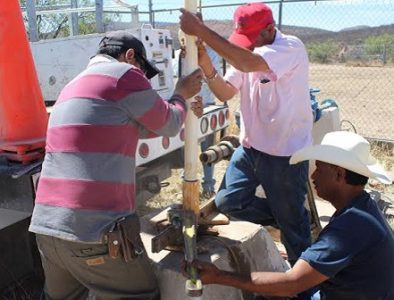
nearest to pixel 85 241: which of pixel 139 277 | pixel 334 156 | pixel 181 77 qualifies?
pixel 139 277

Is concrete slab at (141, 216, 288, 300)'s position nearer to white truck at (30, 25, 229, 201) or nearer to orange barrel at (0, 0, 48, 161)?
orange barrel at (0, 0, 48, 161)

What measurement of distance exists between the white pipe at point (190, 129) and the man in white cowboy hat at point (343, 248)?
1.96 ft

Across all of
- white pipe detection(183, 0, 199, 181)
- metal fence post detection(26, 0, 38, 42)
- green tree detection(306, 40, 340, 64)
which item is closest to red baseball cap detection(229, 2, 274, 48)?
white pipe detection(183, 0, 199, 181)

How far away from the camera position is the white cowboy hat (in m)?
2.15

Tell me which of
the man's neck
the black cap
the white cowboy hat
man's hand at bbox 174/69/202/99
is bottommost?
the man's neck

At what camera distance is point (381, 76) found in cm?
2434

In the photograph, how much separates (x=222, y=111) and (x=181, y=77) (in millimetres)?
2595

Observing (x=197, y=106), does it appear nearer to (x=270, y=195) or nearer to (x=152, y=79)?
(x=270, y=195)

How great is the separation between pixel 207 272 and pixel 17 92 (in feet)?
5.60

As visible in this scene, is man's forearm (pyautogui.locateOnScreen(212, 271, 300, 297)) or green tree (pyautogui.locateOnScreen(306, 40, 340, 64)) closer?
man's forearm (pyautogui.locateOnScreen(212, 271, 300, 297))

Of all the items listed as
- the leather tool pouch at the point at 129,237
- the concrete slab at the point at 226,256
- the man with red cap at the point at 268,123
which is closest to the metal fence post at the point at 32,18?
the man with red cap at the point at 268,123

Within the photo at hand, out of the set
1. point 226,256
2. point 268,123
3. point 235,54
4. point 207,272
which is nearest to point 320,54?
point 268,123

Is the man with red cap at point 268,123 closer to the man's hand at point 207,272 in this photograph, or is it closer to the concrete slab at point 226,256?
the concrete slab at point 226,256

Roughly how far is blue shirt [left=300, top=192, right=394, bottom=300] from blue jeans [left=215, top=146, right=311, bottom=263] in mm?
1012
